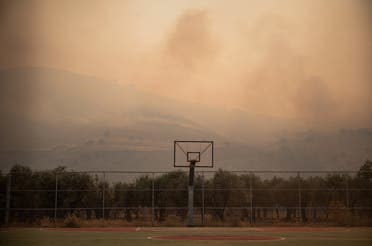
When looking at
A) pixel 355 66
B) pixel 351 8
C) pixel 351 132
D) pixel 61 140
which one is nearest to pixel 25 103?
pixel 61 140

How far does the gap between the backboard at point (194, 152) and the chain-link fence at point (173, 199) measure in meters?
0.65

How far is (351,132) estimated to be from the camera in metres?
23.2

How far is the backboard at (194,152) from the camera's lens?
20.5m

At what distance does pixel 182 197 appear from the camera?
915 inches

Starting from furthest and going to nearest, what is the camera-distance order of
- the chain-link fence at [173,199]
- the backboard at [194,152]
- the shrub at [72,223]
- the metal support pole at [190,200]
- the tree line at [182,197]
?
the backboard at [194,152], the tree line at [182,197], the chain-link fence at [173,199], the metal support pole at [190,200], the shrub at [72,223]

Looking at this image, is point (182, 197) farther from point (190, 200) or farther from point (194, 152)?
point (190, 200)

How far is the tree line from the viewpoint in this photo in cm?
1981

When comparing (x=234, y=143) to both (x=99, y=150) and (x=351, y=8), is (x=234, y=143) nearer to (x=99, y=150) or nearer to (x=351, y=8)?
(x=99, y=150)

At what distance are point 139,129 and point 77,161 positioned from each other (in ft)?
12.7

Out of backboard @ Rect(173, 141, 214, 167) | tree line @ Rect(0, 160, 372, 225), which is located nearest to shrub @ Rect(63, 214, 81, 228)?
tree line @ Rect(0, 160, 372, 225)

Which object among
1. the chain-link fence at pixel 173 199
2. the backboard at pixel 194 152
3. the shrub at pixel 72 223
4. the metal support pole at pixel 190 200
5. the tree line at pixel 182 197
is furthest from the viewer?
the backboard at pixel 194 152

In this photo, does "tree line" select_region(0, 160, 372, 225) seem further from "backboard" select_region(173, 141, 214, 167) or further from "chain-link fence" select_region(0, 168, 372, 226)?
"backboard" select_region(173, 141, 214, 167)

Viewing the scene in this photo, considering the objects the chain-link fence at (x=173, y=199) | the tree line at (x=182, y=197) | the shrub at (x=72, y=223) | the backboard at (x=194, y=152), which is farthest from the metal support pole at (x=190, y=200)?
the shrub at (x=72, y=223)

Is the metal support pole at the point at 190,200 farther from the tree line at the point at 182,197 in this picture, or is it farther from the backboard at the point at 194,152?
the backboard at the point at 194,152
